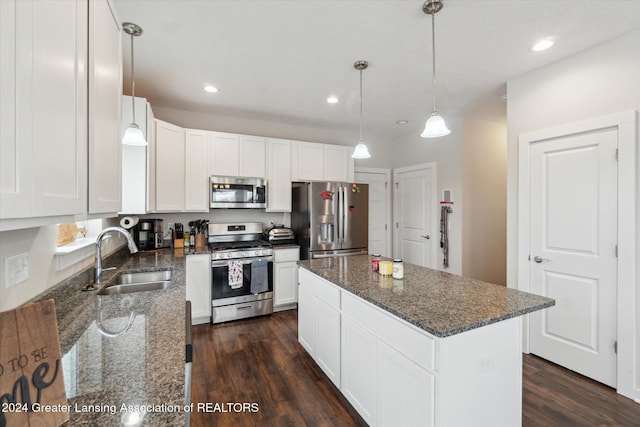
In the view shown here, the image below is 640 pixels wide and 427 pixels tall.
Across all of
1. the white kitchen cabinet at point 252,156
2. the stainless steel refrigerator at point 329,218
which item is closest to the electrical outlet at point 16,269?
the white kitchen cabinet at point 252,156

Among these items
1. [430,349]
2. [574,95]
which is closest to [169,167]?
[430,349]

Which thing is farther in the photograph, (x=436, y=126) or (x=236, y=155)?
(x=236, y=155)

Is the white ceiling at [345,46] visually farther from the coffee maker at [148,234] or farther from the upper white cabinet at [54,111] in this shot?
the coffee maker at [148,234]

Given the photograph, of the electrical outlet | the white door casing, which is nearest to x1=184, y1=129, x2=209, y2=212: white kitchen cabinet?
the electrical outlet

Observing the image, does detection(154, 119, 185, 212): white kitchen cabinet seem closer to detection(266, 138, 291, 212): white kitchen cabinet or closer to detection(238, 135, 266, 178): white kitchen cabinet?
detection(238, 135, 266, 178): white kitchen cabinet

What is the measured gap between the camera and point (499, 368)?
1.36 meters

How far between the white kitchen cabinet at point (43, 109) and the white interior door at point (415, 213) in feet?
13.7

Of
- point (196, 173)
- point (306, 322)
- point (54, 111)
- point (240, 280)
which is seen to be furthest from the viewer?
point (196, 173)

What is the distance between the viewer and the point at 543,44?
2176 millimetres

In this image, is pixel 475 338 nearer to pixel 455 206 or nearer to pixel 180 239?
pixel 455 206

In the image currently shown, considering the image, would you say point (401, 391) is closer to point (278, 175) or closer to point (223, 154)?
point (278, 175)

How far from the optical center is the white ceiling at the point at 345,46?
1.80m

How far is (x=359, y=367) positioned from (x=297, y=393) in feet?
2.19

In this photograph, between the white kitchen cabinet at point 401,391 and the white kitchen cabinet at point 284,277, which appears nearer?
the white kitchen cabinet at point 401,391
